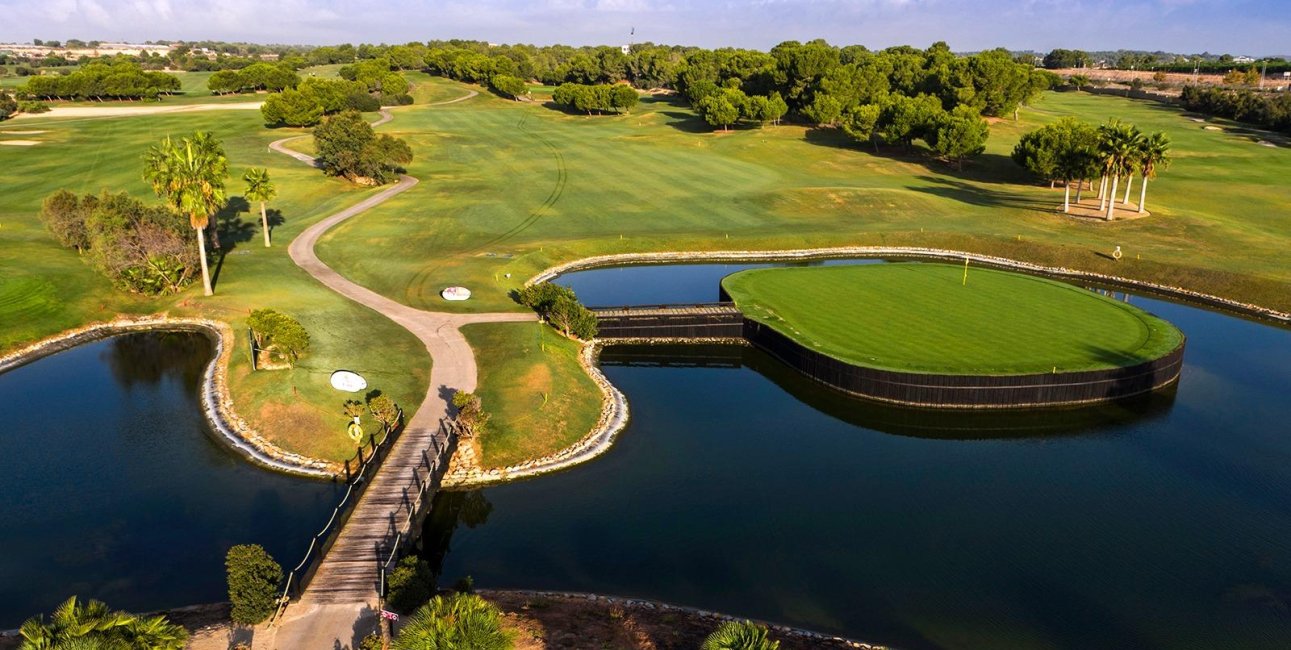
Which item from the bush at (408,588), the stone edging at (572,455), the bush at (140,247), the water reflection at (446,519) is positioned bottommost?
the water reflection at (446,519)

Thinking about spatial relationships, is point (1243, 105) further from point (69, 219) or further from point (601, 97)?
point (69, 219)

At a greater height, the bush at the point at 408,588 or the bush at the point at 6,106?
the bush at the point at 6,106

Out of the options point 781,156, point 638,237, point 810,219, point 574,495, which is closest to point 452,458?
point 574,495

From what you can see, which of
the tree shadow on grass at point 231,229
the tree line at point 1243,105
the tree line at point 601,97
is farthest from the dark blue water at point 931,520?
the tree line at point 601,97

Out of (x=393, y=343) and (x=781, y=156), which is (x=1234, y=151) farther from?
(x=393, y=343)

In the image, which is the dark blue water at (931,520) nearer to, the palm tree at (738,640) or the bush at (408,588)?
the bush at (408,588)
